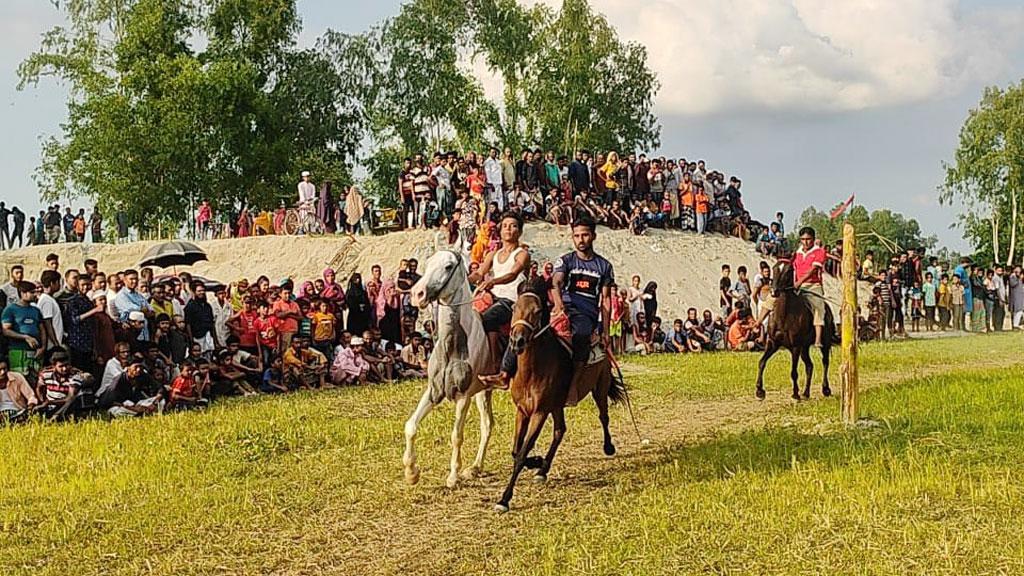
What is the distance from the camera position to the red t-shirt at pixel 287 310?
17.0 metres

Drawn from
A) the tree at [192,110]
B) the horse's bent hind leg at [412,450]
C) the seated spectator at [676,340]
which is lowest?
the horse's bent hind leg at [412,450]

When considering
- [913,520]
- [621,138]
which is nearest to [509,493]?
[913,520]

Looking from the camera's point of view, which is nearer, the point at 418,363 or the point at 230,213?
the point at 418,363

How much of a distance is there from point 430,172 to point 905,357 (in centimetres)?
1226

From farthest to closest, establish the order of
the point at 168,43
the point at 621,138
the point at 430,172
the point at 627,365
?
the point at 621,138
the point at 168,43
the point at 430,172
the point at 627,365

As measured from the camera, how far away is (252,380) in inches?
650

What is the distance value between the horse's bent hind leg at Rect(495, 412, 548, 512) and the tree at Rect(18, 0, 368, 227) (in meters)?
36.2

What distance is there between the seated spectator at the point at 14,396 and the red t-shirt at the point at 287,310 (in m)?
4.71

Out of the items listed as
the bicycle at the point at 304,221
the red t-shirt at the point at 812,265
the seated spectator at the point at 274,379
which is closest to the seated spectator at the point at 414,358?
the seated spectator at the point at 274,379

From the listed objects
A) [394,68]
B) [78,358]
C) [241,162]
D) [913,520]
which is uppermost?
[394,68]

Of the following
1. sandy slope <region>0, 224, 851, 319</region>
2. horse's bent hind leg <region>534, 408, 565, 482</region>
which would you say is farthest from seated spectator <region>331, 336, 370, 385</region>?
horse's bent hind leg <region>534, 408, 565, 482</region>

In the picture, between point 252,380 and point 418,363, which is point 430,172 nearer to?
point 418,363

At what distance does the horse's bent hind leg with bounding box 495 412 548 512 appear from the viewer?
27.1 ft

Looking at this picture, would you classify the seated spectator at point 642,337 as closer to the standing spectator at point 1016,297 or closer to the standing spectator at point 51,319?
the standing spectator at point 51,319
